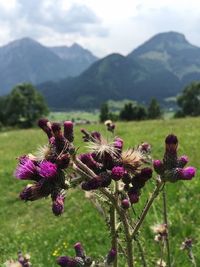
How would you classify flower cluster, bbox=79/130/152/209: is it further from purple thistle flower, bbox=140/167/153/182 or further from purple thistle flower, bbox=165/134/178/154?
purple thistle flower, bbox=165/134/178/154

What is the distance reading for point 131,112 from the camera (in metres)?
116

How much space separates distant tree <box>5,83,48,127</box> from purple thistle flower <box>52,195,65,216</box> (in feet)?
355

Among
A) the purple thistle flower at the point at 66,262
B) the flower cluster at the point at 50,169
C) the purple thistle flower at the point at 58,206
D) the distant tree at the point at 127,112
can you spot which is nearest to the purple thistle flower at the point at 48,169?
the flower cluster at the point at 50,169

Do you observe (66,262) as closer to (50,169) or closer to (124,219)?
(124,219)

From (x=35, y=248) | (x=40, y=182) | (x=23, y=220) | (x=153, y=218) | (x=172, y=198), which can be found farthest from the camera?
(x=23, y=220)

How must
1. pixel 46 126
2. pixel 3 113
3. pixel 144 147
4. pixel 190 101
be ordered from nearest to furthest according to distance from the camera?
pixel 46 126 → pixel 144 147 → pixel 3 113 → pixel 190 101

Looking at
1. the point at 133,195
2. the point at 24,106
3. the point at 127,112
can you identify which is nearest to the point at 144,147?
the point at 133,195

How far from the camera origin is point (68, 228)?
1106cm

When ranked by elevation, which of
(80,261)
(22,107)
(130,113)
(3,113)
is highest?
(80,261)

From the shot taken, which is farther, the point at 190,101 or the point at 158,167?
the point at 190,101

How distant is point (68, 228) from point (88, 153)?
8420 mm

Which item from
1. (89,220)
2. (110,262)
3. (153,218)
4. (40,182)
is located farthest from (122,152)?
(89,220)

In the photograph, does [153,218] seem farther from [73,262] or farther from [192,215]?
[73,262]

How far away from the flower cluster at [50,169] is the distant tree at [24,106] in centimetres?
10806
